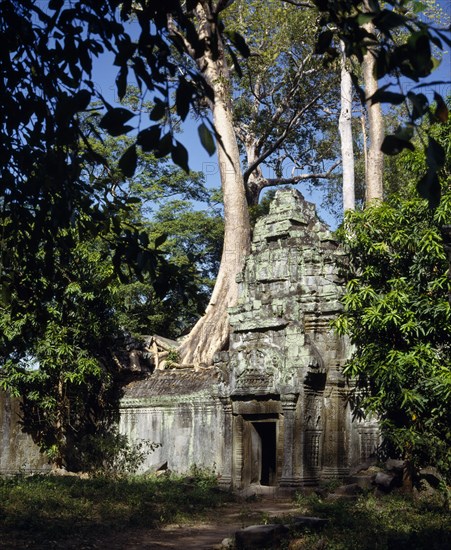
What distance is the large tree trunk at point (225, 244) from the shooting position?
790 inches

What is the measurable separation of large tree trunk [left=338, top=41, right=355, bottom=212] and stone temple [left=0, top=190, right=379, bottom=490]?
5.69 m

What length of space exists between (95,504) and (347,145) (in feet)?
44.0

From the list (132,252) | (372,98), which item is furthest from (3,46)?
(372,98)

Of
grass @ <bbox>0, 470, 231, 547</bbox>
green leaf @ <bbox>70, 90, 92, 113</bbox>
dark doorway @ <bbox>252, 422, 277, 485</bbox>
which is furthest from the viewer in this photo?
dark doorway @ <bbox>252, 422, 277, 485</bbox>

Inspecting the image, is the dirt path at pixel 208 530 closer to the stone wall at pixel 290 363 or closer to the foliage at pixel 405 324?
the stone wall at pixel 290 363

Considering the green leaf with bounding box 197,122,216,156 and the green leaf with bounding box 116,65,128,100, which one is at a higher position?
the green leaf with bounding box 116,65,128,100

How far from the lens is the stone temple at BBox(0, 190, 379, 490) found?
14.2 m

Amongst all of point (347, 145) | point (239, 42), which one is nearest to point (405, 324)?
point (239, 42)

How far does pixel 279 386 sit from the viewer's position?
14.4 meters

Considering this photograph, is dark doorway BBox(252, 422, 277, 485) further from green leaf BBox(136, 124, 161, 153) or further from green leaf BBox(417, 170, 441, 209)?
green leaf BBox(417, 170, 441, 209)

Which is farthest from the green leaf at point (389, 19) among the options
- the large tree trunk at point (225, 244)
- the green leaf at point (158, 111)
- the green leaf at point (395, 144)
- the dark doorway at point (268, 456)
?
the large tree trunk at point (225, 244)

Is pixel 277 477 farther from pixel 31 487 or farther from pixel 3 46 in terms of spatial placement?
pixel 3 46

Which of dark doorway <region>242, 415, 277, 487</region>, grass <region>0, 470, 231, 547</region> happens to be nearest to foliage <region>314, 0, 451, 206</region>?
grass <region>0, 470, 231, 547</region>

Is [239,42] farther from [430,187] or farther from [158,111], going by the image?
[430,187]
